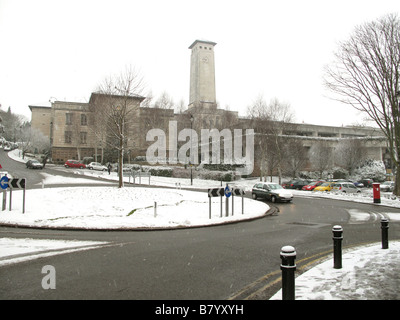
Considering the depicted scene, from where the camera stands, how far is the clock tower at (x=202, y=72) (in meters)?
74.8

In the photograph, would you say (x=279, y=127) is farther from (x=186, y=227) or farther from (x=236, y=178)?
(x=186, y=227)

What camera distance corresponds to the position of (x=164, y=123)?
54781mm

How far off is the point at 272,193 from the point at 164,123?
111 ft

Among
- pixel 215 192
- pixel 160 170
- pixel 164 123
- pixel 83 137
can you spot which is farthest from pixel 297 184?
pixel 83 137

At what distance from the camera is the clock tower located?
74.8 m

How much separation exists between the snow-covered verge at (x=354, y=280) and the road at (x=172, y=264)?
0.54 m

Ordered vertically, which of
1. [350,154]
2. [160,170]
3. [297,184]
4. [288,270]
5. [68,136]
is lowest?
[297,184]

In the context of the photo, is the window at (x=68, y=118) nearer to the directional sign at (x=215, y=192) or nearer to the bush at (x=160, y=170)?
the bush at (x=160, y=170)

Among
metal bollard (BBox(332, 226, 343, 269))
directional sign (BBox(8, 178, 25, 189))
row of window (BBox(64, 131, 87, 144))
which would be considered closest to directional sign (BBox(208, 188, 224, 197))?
metal bollard (BBox(332, 226, 343, 269))

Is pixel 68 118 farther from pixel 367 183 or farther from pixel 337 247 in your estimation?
pixel 337 247

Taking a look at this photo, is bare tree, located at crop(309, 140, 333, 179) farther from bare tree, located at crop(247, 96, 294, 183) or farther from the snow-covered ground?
the snow-covered ground

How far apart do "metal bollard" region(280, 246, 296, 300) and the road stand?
2.62 ft
